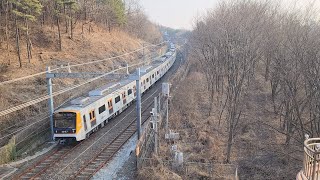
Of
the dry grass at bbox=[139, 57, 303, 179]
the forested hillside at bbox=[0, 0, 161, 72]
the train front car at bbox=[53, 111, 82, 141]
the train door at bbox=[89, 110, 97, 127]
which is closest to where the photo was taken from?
the dry grass at bbox=[139, 57, 303, 179]

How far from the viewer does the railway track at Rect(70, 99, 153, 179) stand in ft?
53.1

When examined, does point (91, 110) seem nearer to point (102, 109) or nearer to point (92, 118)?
point (92, 118)

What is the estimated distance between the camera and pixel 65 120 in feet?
64.8

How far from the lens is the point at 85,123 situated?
20.9 m

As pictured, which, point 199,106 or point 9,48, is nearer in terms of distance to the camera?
point 199,106

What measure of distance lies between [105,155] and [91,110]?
4.20 m

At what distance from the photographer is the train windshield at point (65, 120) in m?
19.7

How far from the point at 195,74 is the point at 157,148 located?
995 inches

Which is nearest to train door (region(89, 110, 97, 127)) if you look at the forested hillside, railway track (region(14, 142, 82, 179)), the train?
the train

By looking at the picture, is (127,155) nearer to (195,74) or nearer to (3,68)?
(3,68)

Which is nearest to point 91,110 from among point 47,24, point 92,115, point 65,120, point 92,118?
point 92,115

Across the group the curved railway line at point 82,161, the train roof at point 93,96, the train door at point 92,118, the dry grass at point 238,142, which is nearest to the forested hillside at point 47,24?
the train roof at point 93,96

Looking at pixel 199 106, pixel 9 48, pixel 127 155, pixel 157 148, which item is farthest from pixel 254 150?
pixel 9 48

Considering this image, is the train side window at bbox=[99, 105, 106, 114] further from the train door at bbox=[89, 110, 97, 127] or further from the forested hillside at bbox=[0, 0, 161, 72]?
the forested hillside at bbox=[0, 0, 161, 72]
